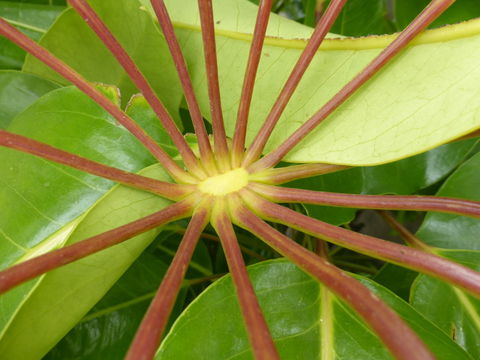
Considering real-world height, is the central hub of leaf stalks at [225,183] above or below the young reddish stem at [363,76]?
below

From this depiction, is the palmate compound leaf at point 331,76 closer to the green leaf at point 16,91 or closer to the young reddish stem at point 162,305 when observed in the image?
the green leaf at point 16,91

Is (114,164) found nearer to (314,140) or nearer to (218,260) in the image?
(314,140)

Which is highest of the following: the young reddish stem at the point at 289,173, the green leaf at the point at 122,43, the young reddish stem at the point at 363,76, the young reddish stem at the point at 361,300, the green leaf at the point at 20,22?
the green leaf at the point at 20,22

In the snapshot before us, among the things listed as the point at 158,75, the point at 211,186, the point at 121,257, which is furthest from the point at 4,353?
the point at 158,75

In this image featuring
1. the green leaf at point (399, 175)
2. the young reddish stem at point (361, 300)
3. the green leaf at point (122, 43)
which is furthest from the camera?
the green leaf at point (399, 175)

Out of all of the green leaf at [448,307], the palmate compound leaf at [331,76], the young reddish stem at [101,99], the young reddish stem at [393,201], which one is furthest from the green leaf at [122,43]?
the green leaf at [448,307]

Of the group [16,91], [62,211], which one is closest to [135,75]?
[62,211]
